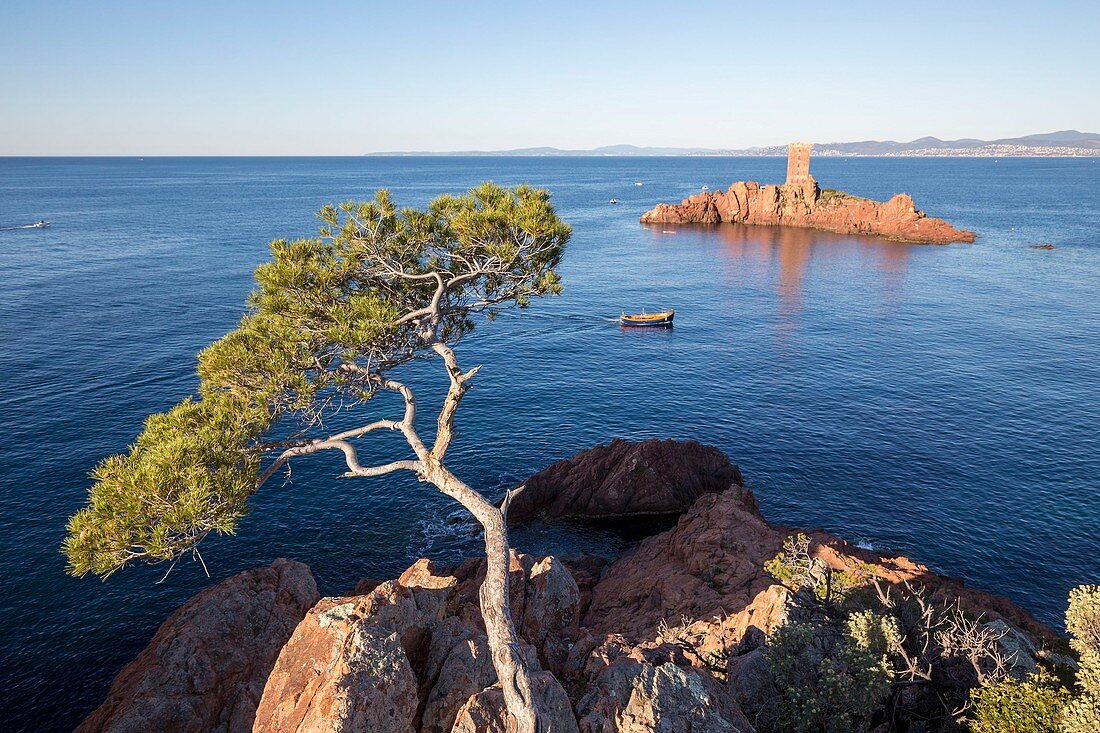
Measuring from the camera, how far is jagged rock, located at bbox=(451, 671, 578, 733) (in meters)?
13.9

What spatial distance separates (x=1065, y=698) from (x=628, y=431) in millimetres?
37213

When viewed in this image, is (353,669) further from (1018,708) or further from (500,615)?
(1018,708)

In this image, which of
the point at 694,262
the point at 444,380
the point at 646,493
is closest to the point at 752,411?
the point at 646,493

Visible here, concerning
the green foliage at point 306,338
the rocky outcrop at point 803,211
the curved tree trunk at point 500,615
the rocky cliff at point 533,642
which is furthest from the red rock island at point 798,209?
the curved tree trunk at point 500,615

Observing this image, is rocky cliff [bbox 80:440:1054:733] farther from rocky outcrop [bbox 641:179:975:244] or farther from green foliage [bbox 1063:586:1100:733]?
rocky outcrop [bbox 641:179:975:244]

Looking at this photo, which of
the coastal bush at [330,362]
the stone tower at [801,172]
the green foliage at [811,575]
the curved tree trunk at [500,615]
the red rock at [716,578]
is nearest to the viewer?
the curved tree trunk at [500,615]

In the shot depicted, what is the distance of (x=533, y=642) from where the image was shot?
21953 mm

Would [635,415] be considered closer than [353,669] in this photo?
No

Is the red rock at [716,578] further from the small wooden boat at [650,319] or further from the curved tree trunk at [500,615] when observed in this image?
the small wooden boat at [650,319]

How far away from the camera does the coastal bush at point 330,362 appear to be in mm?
14820

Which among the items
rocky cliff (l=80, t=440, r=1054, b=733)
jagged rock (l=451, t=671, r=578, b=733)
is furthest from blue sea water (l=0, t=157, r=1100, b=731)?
jagged rock (l=451, t=671, r=578, b=733)

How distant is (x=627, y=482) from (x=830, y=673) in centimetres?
2607

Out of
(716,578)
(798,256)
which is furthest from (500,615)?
(798,256)

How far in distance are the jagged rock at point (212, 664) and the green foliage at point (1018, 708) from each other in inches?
829
